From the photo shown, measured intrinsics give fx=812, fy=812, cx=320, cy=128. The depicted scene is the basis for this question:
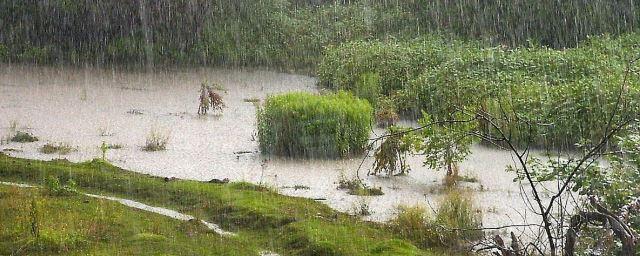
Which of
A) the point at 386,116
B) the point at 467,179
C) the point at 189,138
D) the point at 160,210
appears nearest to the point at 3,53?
the point at 189,138

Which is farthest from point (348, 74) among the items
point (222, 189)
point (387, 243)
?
point (387, 243)

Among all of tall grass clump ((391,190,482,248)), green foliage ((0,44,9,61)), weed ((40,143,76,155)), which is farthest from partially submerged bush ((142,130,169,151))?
green foliage ((0,44,9,61))

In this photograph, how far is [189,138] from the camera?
15.2m

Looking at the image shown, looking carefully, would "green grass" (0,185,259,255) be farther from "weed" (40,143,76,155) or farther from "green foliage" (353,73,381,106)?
"green foliage" (353,73,381,106)

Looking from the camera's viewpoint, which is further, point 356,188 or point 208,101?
point 208,101

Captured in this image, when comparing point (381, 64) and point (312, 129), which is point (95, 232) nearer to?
point (312, 129)

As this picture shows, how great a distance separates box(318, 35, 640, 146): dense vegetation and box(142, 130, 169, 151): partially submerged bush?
5194 mm

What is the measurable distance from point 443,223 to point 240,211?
2.57m

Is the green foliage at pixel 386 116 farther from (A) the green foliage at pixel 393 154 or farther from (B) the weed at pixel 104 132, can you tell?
(B) the weed at pixel 104 132

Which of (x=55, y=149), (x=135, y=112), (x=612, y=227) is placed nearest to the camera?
(x=612, y=227)

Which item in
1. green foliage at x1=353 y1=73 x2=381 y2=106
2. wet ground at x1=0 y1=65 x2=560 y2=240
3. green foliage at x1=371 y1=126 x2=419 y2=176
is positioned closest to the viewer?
wet ground at x1=0 y1=65 x2=560 y2=240

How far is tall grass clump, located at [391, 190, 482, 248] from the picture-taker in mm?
9281

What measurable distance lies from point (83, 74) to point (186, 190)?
13.7m

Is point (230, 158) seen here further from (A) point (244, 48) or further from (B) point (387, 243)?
(A) point (244, 48)
